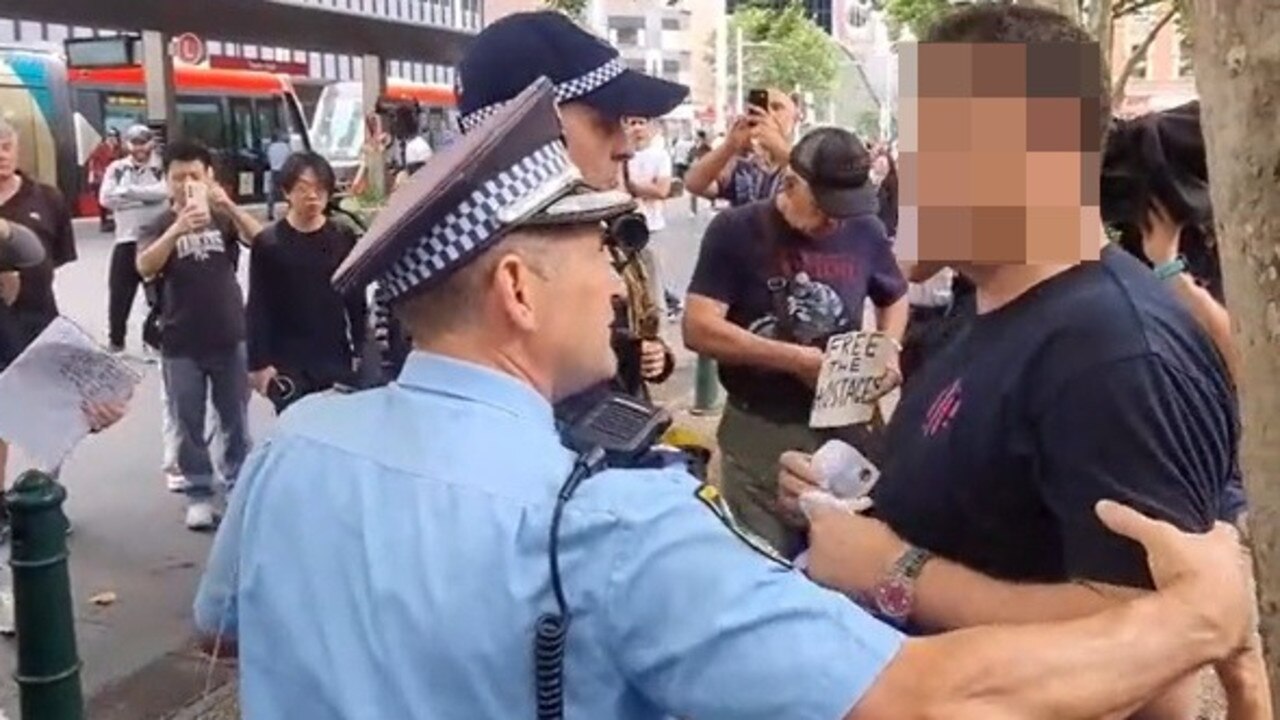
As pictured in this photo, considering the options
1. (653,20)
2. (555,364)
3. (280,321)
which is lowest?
(280,321)

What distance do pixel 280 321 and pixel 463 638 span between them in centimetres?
526

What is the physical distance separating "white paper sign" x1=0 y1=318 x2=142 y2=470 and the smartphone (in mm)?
2584

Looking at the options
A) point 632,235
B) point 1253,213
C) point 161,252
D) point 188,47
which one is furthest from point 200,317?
point 188,47

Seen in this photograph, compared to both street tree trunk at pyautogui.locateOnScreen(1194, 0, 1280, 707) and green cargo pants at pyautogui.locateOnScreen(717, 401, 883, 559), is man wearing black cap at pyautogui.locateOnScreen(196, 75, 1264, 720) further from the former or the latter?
green cargo pants at pyautogui.locateOnScreen(717, 401, 883, 559)

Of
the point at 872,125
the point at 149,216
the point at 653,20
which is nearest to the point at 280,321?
the point at 149,216

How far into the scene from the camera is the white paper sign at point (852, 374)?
3191mm

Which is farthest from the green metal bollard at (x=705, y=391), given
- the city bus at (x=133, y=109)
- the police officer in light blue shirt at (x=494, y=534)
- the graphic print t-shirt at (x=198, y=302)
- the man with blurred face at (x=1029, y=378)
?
the city bus at (x=133, y=109)

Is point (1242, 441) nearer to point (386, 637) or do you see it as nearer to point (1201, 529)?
point (1201, 529)

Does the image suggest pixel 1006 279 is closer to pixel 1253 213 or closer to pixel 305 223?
pixel 1253 213

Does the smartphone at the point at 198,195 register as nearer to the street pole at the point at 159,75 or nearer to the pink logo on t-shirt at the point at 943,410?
the pink logo on t-shirt at the point at 943,410

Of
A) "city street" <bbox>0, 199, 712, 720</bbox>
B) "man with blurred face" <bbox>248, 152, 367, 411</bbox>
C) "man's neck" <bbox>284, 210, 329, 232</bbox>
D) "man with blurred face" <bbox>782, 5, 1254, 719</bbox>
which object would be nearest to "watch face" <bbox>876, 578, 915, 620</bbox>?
"man with blurred face" <bbox>782, 5, 1254, 719</bbox>

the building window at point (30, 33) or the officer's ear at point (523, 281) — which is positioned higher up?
the building window at point (30, 33)

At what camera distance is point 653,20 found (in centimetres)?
10388

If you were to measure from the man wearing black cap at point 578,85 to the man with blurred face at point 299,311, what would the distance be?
10.5ft
